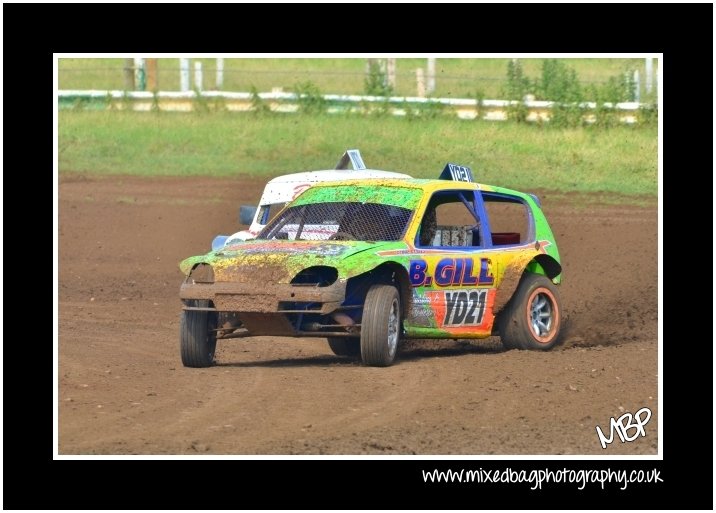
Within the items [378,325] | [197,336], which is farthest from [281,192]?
[378,325]

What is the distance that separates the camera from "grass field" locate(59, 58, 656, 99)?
28547mm

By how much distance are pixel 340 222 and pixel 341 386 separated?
6.95 ft

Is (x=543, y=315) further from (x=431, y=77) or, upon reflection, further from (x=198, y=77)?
(x=198, y=77)

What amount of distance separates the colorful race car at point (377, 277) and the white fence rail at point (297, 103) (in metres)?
13.1

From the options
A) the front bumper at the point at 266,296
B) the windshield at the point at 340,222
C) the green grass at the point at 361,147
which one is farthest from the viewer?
the green grass at the point at 361,147

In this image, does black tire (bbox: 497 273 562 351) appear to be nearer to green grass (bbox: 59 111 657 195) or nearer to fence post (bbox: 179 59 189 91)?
green grass (bbox: 59 111 657 195)

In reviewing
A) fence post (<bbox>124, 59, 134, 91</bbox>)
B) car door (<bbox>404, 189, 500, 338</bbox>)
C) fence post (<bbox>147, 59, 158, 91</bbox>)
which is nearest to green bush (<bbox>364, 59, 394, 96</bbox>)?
fence post (<bbox>147, 59, 158, 91</bbox>)

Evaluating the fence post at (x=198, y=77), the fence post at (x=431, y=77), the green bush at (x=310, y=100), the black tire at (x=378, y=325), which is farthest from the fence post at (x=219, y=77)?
the black tire at (x=378, y=325)

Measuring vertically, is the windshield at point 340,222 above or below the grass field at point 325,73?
below

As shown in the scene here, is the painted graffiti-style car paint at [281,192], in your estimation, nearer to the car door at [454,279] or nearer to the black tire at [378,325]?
the car door at [454,279]

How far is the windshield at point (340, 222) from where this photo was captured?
12.6 metres

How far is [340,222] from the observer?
12.8 metres

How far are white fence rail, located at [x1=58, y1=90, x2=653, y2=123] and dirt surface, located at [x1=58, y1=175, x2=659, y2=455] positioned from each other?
8.63m

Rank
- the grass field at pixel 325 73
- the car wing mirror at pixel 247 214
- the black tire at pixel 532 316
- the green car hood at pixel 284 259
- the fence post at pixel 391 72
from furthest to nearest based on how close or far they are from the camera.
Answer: the fence post at pixel 391 72 < the grass field at pixel 325 73 < the car wing mirror at pixel 247 214 < the black tire at pixel 532 316 < the green car hood at pixel 284 259
